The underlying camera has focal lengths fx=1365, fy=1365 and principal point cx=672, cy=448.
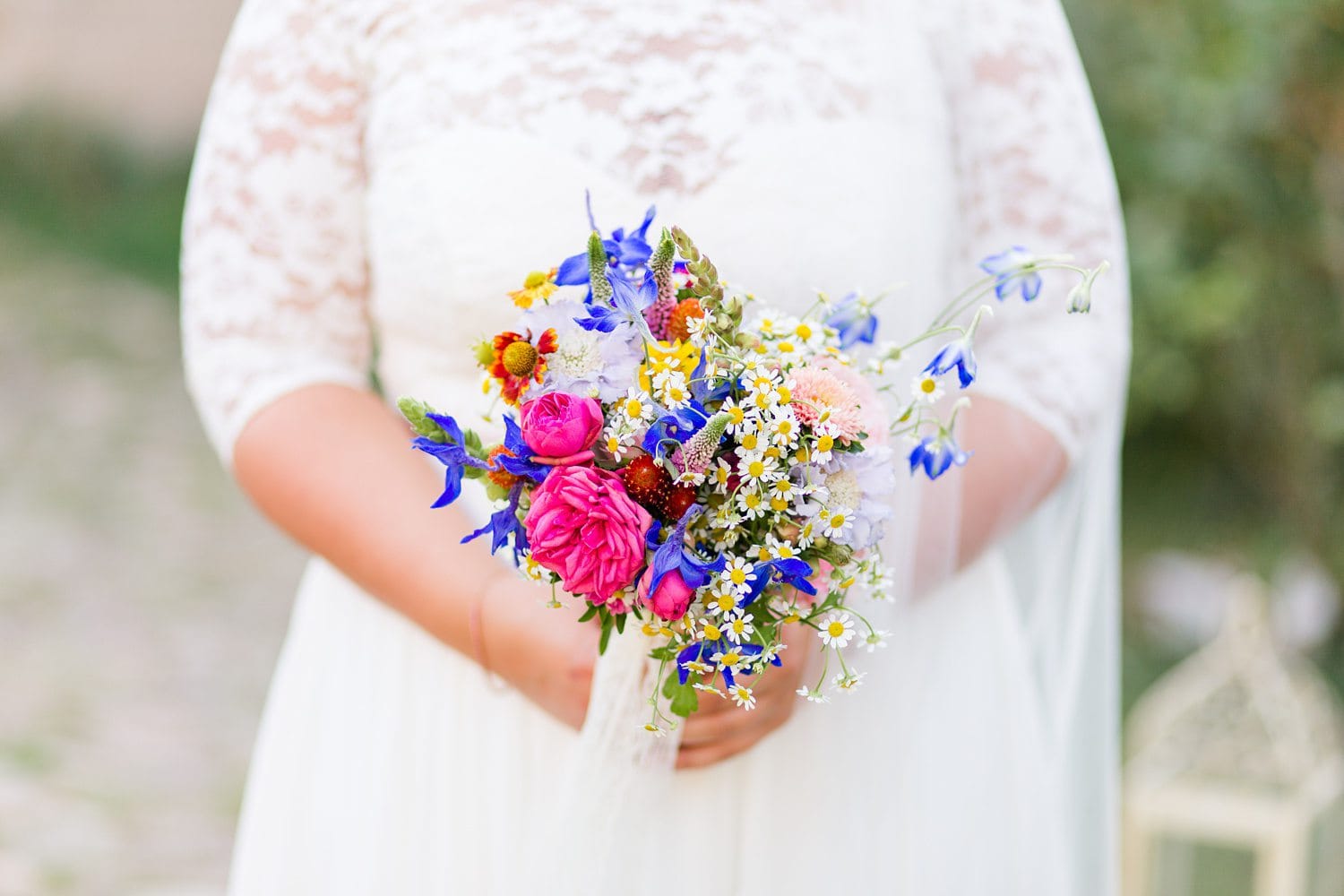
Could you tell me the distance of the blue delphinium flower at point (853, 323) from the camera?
1.33 m

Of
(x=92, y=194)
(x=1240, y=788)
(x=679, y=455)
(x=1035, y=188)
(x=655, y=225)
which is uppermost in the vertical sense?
(x=92, y=194)

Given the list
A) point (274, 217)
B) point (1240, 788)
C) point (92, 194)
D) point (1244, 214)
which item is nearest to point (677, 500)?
point (274, 217)

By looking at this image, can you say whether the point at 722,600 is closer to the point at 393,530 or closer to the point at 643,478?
the point at 643,478

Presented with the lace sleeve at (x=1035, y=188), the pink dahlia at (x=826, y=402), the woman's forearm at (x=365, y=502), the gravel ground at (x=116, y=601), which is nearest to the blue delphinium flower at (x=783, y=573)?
the pink dahlia at (x=826, y=402)

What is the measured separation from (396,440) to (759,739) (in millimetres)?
562

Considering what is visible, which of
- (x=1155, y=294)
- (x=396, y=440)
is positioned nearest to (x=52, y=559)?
(x=1155, y=294)

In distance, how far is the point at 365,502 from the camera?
5.15ft

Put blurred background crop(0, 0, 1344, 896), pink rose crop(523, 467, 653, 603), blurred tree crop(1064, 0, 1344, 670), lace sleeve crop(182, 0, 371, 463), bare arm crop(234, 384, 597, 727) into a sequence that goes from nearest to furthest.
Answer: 1. pink rose crop(523, 467, 653, 603)
2. bare arm crop(234, 384, 597, 727)
3. lace sleeve crop(182, 0, 371, 463)
4. blurred background crop(0, 0, 1344, 896)
5. blurred tree crop(1064, 0, 1344, 670)

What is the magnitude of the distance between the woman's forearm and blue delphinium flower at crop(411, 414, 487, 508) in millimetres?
380

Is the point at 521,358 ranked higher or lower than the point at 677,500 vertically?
higher

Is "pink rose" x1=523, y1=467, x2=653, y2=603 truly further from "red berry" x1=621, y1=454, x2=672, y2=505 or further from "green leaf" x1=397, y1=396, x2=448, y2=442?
"green leaf" x1=397, y1=396, x2=448, y2=442

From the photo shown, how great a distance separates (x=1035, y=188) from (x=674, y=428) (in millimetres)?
802

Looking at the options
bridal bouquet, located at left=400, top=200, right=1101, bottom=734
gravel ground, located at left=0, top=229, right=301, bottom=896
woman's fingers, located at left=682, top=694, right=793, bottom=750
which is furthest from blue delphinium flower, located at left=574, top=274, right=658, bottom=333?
gravel ground, located at left=0, top=229, right=301, bottom=896

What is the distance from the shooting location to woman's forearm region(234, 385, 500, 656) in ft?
5.02
